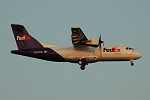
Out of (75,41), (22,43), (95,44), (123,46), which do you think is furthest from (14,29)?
(123,46)

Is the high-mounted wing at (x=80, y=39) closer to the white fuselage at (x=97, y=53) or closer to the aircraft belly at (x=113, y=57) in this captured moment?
the white fuselage at (x=97, y=53)

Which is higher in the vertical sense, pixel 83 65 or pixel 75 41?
pixel 75 41

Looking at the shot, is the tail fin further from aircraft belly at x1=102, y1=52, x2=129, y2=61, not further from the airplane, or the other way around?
aircraft belly at x1=102, y1=52, x2=129, y2=61

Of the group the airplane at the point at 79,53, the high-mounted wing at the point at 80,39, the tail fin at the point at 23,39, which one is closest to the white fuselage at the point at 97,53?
the airplane at the point at 79,53

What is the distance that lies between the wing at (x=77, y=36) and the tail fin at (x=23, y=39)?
6395mm

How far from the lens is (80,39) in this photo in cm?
4556

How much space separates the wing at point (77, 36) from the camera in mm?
43688

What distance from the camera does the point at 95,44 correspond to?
4553 cm

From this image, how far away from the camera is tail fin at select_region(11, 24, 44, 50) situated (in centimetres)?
4851

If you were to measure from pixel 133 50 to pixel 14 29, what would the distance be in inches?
760

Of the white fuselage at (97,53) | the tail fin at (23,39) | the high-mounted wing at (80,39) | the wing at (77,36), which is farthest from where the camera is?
the tail fin at (23,39)

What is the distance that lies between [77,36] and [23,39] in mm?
9550

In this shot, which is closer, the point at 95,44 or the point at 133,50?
the point at 95,44

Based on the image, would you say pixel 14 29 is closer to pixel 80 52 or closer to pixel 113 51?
pixel 80 52
